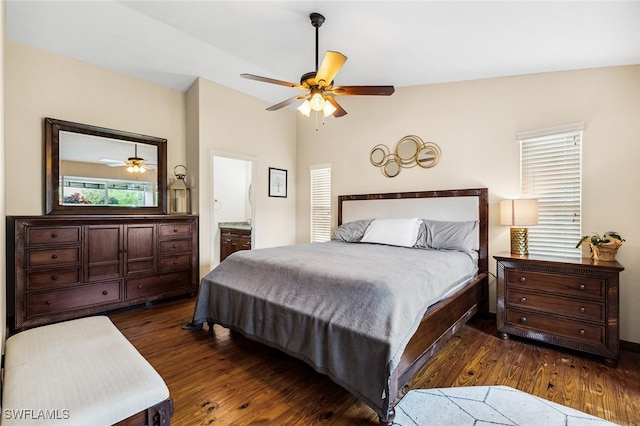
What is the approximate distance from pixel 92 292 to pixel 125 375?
2.60 m

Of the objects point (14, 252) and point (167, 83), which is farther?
point (167, 83)

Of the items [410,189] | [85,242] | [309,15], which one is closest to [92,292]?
[85,242]

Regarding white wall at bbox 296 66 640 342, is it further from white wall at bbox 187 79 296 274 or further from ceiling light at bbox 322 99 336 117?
ceiling light at bbox 322 99 336 117

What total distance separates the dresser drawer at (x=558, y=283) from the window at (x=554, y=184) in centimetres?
55

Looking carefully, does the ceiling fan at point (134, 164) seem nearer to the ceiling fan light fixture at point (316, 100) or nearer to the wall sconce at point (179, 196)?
the wall sconce at point (179, 196)

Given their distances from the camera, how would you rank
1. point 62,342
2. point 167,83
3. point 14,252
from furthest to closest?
point 167,83 < point 14,252 < point 62,342

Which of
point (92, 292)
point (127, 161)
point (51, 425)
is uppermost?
point (127, 161)

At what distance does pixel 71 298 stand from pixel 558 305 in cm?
464

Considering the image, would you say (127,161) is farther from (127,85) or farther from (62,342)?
(62,342)

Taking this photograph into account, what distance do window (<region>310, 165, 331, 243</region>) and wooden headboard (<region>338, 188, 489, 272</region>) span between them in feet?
1.17

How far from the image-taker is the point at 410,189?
13.1 feet

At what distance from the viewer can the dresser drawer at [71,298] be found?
2.88 metres

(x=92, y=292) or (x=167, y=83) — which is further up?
(x=167, y=83)

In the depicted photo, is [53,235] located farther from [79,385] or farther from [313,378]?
[313,378]
